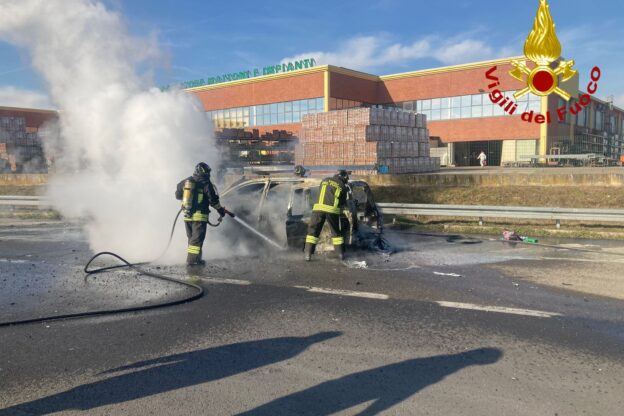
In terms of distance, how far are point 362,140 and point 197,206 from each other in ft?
47.3

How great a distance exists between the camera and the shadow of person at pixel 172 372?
3490 mm

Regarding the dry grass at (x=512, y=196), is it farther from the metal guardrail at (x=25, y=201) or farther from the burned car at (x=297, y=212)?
the metal guardrail at (x=25, y=201)

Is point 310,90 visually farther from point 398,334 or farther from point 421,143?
point 398,334

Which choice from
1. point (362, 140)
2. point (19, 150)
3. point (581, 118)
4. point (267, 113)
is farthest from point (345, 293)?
point (581, 118)

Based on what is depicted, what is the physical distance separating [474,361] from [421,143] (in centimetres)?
2224

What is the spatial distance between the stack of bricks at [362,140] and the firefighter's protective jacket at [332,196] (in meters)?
12.8

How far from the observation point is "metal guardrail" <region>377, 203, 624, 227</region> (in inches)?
430

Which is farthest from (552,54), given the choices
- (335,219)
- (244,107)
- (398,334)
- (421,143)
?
(244,107)

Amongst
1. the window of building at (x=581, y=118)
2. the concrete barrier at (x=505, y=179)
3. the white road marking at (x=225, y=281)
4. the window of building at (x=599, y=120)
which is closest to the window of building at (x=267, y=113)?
the window of building at (x=581, y=118)

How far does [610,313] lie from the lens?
5430 millimetres

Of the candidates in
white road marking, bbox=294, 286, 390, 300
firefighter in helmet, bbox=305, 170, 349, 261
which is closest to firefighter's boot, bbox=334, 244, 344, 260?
firefighter in helmet, bbox=305, 170, 349, 261

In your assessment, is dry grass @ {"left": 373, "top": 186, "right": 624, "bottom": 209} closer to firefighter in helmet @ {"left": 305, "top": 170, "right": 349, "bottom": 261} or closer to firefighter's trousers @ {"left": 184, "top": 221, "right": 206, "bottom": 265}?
firefighter in helmet @ {"left": 305, "top": 170, "right": 349, "bottom": 261}

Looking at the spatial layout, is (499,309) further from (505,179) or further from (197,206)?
(505,179)

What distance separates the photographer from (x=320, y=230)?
8359 mm
